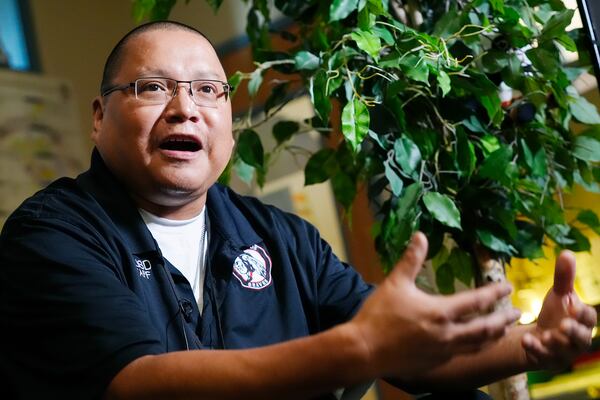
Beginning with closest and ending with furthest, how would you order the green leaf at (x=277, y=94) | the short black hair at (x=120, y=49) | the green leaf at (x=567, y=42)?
the short black hair at (x=120, y=49) → the green leaf at (x=567, y=42) → the green leaf at (x=277, y=94)

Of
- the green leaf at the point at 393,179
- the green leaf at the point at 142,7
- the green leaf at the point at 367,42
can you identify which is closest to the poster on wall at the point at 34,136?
the green leaf at the point at 142,7

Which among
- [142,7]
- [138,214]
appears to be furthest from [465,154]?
[142,7]

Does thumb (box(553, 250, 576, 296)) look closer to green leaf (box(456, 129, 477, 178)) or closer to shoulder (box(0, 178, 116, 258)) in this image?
green leaf (box(456, 129, 477, 178))

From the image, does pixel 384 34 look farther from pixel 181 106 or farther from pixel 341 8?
pixel 181 106

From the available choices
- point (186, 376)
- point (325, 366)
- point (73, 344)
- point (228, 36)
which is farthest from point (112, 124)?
point (228, 36)

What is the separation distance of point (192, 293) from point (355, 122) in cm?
42

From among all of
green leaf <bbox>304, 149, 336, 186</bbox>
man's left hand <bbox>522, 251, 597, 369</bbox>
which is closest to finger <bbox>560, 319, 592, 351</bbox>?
man's left hand <bbox>522, 251, 597, 369</bbox>

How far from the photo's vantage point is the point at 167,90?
1.33 meters

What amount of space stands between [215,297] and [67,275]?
0.30 m

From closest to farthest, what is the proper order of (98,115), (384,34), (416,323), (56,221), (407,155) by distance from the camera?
1. (416,323)
2. (56,221)
3. (98,115)
4. (384,34)
5. (407,155)

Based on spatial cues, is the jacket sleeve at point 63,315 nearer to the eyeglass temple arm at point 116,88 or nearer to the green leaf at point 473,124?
the eyeglass temple arm at point 116,88

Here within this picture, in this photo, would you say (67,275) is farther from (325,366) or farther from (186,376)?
(325,366)

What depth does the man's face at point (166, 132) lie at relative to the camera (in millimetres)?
1305

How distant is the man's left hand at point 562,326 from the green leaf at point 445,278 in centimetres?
66
